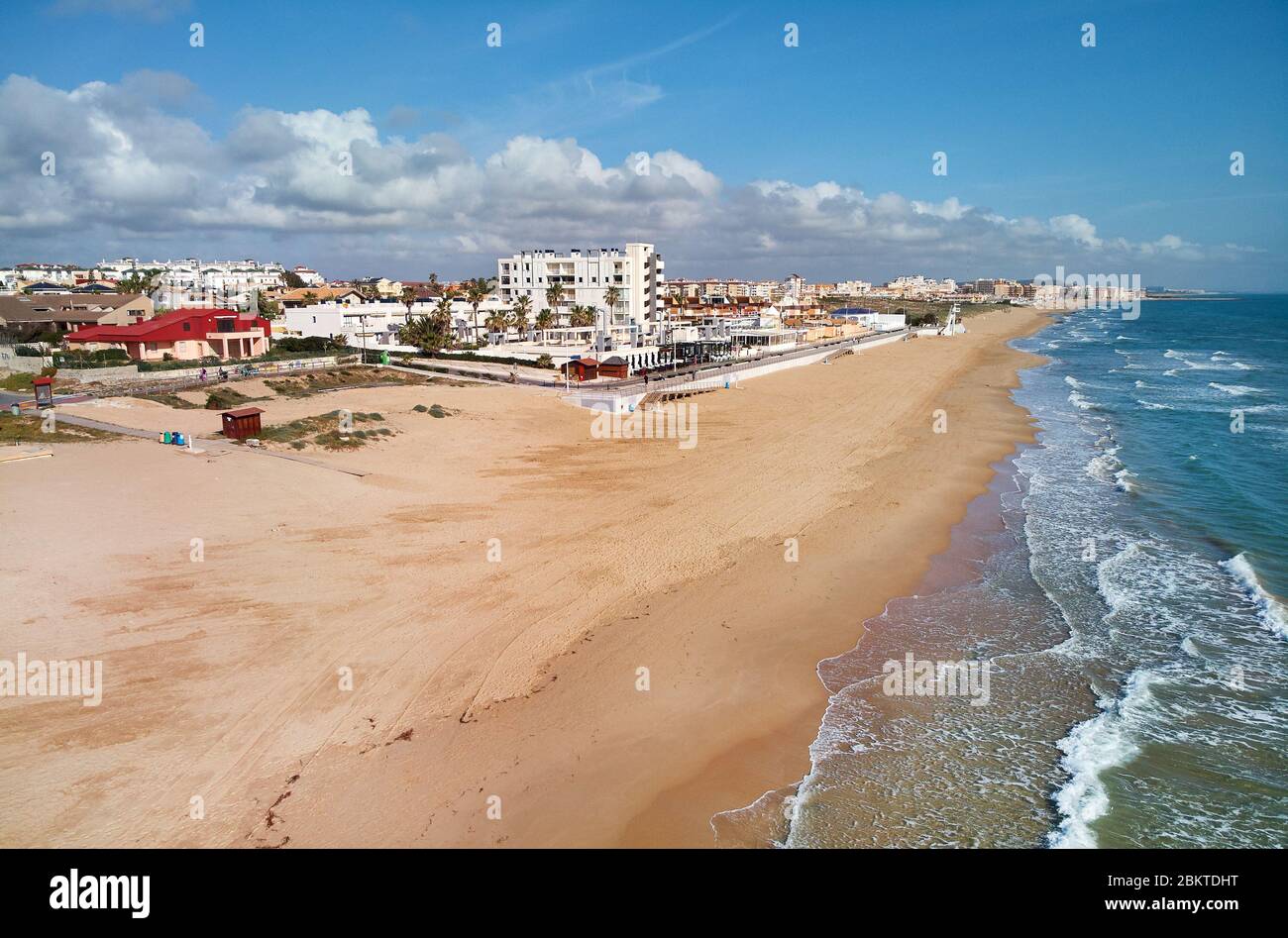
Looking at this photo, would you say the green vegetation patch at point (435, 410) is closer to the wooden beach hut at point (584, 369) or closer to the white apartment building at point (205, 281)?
the wooden beach hut at point (584, 369)

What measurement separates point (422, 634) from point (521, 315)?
185 ft

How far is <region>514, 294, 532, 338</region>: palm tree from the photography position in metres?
67.4

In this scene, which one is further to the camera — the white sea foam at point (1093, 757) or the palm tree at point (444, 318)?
the palm tree at point (444, 318)

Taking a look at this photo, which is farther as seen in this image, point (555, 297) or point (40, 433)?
point (555, 297)

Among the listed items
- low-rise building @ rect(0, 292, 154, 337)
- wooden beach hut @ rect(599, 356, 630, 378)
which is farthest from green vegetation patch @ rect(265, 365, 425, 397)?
low-rise building @ rect(0, 292, 154, 337)

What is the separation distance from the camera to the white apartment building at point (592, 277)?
250ft

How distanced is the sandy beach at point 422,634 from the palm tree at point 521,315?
40450mm

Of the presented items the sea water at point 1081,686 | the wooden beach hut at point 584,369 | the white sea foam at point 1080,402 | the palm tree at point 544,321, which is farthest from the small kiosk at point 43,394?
the white sea foam at point 1080,402

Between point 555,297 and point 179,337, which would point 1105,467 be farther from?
point 555,297

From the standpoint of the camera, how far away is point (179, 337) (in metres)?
44.7

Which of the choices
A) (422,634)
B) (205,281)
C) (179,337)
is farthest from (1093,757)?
(205,281)

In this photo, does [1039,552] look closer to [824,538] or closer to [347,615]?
[824,538]

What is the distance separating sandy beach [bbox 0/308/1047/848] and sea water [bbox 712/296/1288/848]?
973 mm

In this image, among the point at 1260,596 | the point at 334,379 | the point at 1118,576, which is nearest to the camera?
the point at 1260,596
